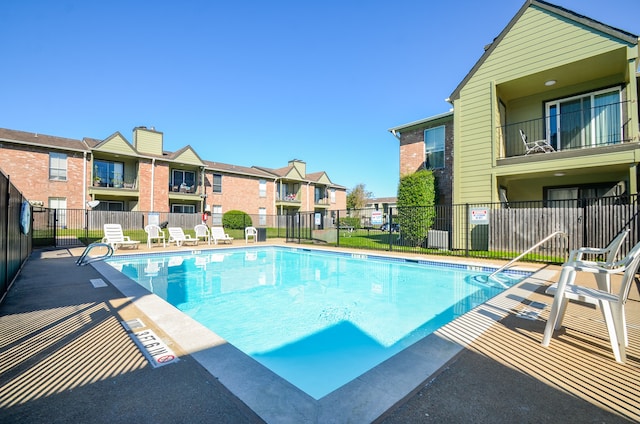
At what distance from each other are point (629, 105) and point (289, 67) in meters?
14.8

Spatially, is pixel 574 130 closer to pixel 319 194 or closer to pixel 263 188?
pixel 263 188

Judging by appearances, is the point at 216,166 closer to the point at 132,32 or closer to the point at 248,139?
the point at 248,139

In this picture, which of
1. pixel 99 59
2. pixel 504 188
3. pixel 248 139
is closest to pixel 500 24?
pixel 504 188

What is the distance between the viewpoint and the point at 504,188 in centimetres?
1222

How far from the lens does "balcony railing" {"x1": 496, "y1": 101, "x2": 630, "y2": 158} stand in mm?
9883

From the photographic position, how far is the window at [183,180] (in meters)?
24.6

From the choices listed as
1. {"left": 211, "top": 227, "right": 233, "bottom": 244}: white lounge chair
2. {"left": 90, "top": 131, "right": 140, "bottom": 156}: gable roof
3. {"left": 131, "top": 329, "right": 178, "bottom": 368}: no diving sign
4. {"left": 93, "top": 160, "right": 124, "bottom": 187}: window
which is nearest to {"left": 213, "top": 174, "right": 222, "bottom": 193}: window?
{"left": 90, "top": 131, "right": 140, "bottom": 156}: gable roof

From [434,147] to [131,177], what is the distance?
2138cm

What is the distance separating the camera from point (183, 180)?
83.1ft

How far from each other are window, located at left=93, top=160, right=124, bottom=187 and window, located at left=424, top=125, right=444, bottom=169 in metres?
21.1

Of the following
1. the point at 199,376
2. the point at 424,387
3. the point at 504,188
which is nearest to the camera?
the point at 424,387

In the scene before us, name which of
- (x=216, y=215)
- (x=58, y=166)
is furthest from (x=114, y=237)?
(x=216, y=215)

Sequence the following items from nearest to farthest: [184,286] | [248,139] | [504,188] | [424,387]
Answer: [424,387] → [184,286] → [504,188] → [248,139]

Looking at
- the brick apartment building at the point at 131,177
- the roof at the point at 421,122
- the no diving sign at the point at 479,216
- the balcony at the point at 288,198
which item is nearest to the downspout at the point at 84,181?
the brick apartment building at the point at 131,177
